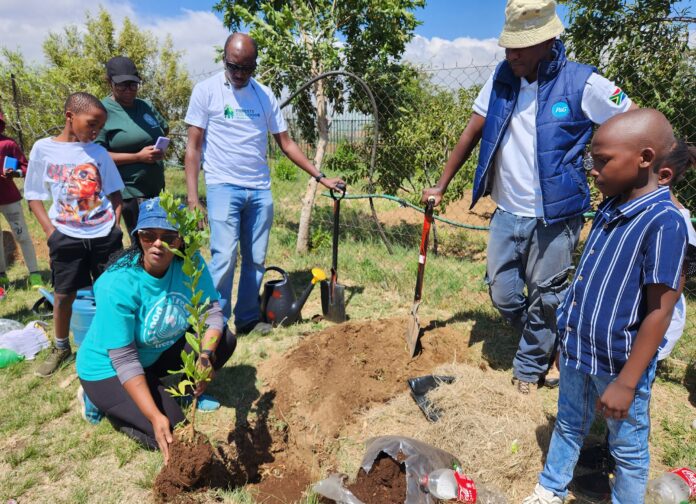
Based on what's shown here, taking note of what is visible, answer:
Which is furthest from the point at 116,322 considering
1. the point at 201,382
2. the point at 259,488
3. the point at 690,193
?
the point at 690,193

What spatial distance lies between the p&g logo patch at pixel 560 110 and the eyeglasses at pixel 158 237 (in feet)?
6.48

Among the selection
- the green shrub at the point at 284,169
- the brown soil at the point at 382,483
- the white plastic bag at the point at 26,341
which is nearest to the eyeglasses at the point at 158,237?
the brown soil at the point at 382,483

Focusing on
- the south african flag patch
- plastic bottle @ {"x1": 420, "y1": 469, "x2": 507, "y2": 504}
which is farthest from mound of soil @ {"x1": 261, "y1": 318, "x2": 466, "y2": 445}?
the south african flag patch

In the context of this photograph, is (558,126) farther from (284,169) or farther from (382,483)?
(284,169)

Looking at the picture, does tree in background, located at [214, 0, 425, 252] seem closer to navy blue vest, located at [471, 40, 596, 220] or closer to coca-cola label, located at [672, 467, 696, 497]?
navy blue vest, located at [471, 40, 596, 220]

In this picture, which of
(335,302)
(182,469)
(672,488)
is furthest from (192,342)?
(672,488)

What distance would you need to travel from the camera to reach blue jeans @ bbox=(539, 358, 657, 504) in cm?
176

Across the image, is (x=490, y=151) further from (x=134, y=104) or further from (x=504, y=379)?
(x=134, y=104)

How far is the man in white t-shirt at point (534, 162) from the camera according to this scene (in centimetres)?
244

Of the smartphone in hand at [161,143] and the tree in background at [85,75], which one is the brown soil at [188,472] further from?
the tree in background at [85,75]

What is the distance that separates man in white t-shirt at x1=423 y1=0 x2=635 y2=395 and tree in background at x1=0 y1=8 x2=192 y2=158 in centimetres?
848

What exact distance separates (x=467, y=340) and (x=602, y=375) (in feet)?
6.03

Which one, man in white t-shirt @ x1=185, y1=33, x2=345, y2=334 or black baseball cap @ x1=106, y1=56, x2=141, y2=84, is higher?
black baseball cap @ x1=106, y1=56, x2=141, y2=84

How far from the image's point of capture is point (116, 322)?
2.31 meters
